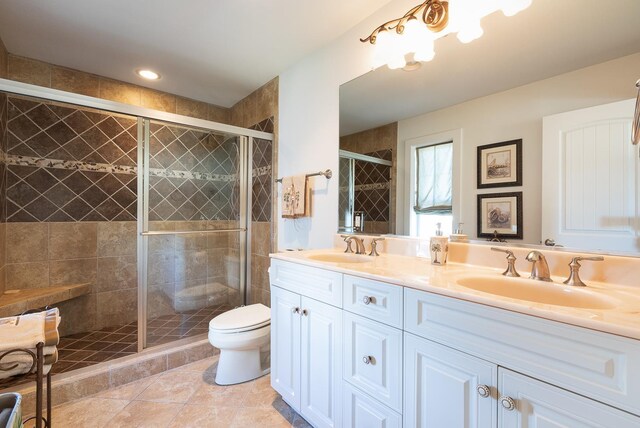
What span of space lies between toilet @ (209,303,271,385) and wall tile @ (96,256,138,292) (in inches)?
46.9

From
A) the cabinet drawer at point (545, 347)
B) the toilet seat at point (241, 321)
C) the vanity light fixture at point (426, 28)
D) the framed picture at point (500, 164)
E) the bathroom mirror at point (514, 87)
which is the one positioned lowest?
the toilet seat at point (241, 321)

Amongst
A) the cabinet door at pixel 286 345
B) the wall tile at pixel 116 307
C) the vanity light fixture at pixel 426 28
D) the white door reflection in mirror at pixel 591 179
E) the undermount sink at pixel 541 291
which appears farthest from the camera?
the wall tile at pixel 116 307

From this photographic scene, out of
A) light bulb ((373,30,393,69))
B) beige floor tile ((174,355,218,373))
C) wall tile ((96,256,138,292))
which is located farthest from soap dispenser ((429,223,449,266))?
A: wall tile ((96,256,138,292))

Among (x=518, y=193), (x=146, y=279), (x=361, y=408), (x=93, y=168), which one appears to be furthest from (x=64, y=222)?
(x=518, y=193)

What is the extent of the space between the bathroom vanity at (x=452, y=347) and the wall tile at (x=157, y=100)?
7.39 feet

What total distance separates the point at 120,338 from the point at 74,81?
84.9 inches

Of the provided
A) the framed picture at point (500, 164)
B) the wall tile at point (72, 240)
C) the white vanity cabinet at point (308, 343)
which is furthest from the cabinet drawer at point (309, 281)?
the wall tile at point (72, 240)

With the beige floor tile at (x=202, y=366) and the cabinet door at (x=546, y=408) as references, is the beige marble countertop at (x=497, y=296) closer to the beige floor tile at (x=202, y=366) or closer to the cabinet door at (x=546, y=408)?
the cabinet door at (x=546, y=408)

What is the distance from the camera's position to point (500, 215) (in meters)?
1.24

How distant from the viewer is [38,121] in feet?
7.30

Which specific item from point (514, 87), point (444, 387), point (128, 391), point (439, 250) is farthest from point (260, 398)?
point (514, 87)

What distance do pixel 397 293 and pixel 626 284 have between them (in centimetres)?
74

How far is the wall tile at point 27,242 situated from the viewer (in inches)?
84.0

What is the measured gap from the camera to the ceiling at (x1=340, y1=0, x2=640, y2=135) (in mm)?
995
